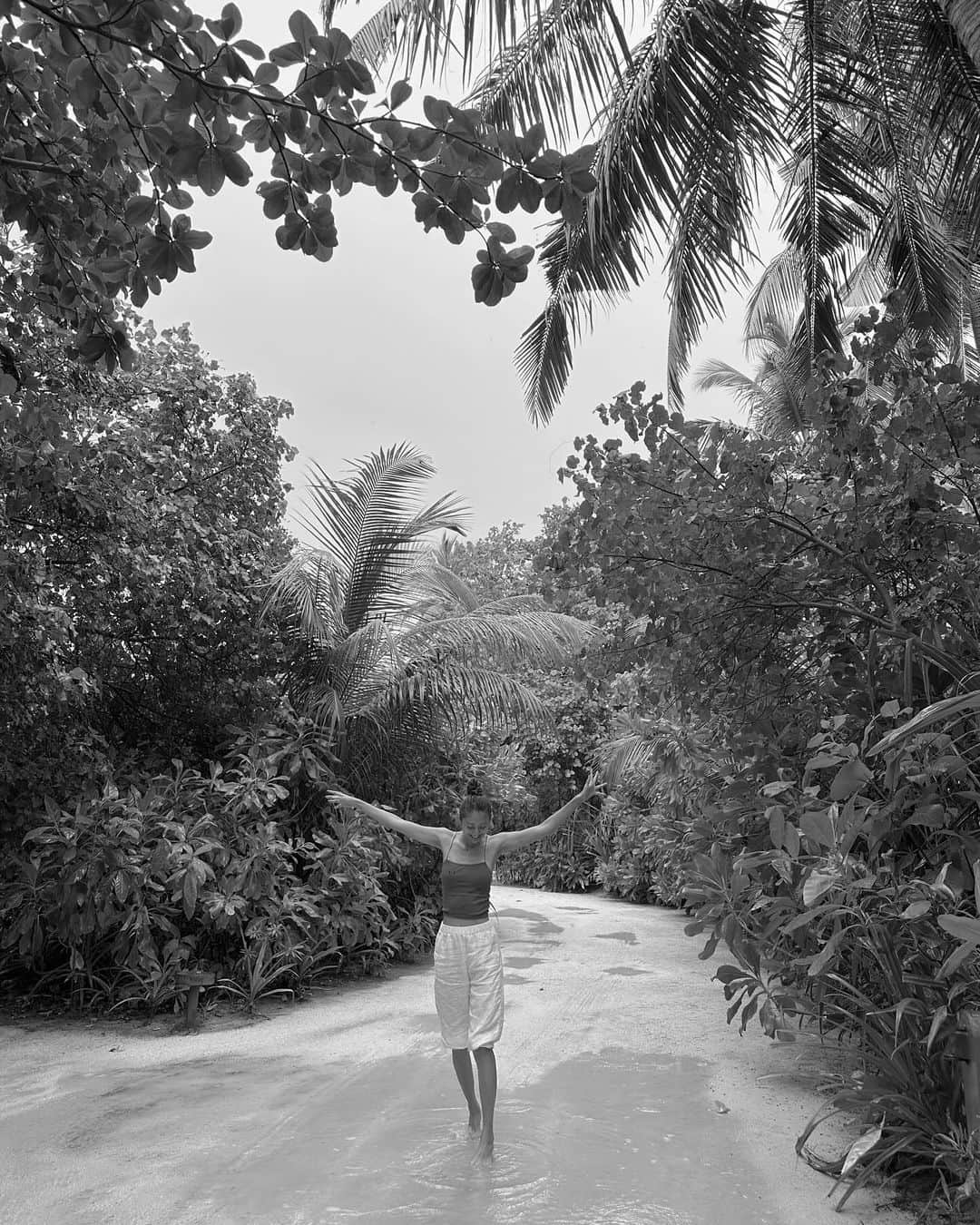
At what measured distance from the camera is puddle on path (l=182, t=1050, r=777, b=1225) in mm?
3453

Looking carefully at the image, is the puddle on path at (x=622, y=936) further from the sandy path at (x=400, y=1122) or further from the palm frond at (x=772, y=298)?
the palm frond at (x=772, y=298)

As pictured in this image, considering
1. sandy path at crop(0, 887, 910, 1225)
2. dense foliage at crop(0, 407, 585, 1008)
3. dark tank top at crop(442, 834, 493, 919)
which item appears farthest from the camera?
dense foliage at crop(0, 407, 585, 1008)

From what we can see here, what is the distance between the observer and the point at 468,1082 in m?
4.22

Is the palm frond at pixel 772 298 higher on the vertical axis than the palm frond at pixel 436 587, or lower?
higher

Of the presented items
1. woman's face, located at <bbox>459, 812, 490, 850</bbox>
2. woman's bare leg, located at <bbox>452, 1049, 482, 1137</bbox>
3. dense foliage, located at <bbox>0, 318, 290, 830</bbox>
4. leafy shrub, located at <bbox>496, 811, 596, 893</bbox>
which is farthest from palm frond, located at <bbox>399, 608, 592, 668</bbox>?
leafy shrub, located at <bbox>496, 811, 596, 893</bbox>

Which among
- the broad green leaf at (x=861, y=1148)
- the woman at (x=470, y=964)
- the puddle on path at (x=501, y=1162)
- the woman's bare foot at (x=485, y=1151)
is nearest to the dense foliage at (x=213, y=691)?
the puddle on path at (x=501, y=1162)

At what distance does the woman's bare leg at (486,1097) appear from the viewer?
3930mm

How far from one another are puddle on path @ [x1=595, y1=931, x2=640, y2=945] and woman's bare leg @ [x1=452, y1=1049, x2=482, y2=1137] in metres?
6.76

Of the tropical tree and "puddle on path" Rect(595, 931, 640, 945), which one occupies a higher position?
the tropical tree

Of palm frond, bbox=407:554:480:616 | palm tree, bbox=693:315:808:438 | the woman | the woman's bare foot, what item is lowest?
the woman's bare foot

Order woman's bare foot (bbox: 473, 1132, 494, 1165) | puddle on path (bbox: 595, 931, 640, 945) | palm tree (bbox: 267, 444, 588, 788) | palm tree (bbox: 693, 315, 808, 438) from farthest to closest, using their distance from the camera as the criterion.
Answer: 1. palm tree (bbox: 693, 315, 808, 438)
2. puddle on path (bbox: 595, 931, 640, 945)
3. palm tree (bbox: 267, 444, 588, 788)
4. woman's bare foot (bbox: 473, 1132, 494, 1165)

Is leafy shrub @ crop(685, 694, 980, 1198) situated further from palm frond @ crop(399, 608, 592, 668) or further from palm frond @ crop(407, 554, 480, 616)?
palm frond @ crop(407, 554, 480, 616)

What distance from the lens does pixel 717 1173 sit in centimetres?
386

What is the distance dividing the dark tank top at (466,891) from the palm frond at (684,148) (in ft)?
16.6
